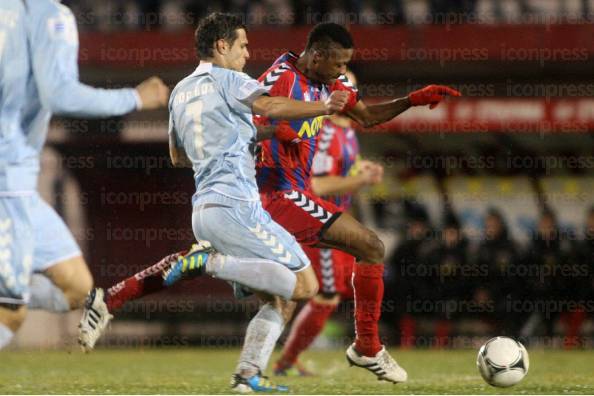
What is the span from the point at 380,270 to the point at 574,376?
2107 millimetres

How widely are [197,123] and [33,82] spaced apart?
4.20 ft

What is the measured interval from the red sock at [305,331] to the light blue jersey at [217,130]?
2823 millimetres

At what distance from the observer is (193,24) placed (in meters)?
13.9

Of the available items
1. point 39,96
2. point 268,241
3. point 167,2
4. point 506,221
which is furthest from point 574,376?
point 167,2

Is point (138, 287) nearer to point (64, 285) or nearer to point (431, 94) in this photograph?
point (64, 285)

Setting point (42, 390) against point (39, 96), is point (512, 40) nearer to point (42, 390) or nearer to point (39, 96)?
point (42, 390)

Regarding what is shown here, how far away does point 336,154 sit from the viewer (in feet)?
31.4

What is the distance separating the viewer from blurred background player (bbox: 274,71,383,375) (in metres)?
9.09

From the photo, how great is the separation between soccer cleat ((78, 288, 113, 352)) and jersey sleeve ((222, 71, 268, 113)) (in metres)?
1.24

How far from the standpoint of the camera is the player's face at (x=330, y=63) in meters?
7.14

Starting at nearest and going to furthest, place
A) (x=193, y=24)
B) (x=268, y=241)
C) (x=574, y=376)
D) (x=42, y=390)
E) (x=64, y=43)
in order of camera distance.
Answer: (x=64, y=43)
(x=268, y=241)
(x=42, y=390)
(x=574, y=376)
(x=193, y=24)

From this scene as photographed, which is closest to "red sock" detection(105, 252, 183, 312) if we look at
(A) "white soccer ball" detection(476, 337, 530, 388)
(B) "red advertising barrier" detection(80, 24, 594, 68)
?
(A) "white soccer ball" detection(476, 337, 530, 388)

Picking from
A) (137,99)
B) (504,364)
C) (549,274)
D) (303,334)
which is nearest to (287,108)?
(137,99)

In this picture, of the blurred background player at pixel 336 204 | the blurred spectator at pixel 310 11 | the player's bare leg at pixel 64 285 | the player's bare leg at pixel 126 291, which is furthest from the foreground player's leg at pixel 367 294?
the blurred spectator at pixel 310 11
